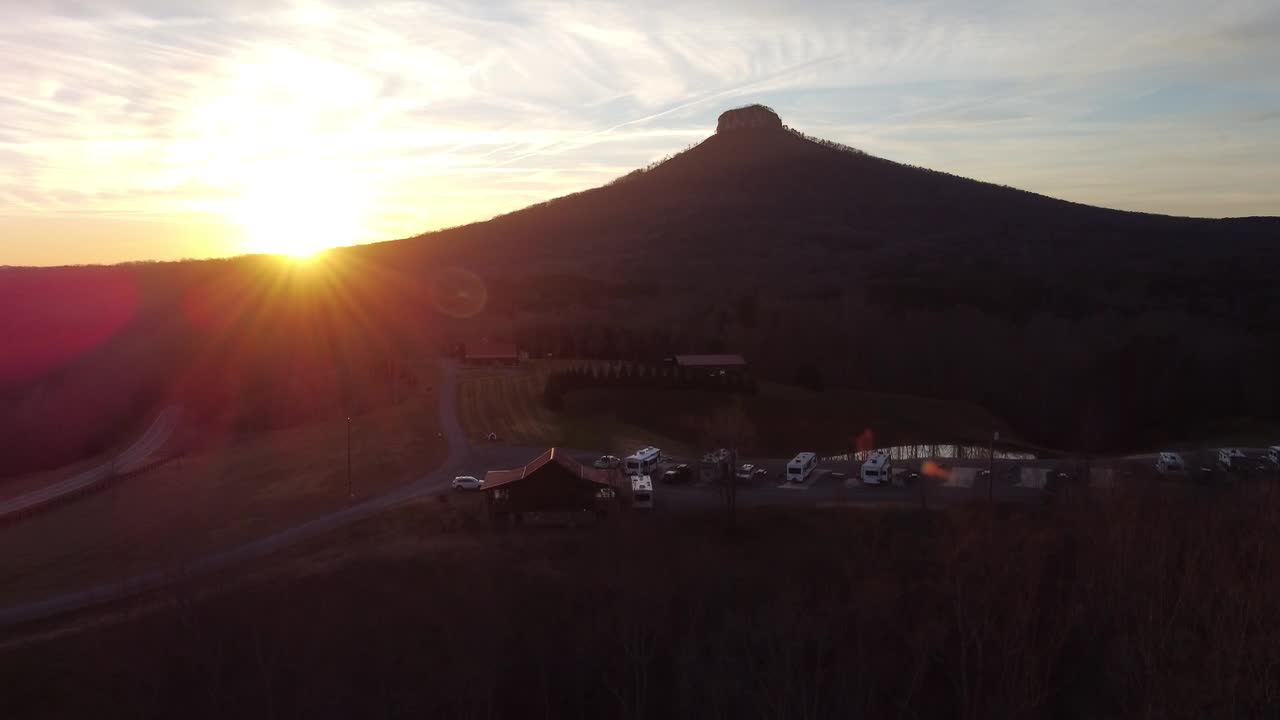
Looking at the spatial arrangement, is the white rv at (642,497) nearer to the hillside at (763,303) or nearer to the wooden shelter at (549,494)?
the wooden shelter at (549,494)

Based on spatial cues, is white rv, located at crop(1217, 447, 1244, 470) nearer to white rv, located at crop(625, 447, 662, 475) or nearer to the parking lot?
the parking lot

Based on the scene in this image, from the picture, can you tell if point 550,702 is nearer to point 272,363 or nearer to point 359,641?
point 359,641

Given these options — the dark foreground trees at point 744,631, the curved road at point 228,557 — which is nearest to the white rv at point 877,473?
the dark foreground trees at point 744,631

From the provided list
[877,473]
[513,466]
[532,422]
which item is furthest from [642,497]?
[532,422]

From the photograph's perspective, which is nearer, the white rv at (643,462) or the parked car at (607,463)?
the white rv at (643,462)

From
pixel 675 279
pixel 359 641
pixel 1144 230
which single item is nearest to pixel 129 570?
pixel 359 641

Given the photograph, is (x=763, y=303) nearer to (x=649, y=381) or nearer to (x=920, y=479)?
(x=649, y=381)
